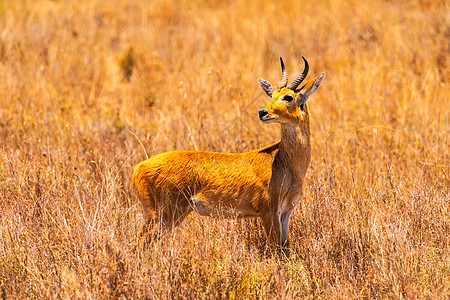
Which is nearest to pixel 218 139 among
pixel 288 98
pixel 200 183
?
pixel 200 183

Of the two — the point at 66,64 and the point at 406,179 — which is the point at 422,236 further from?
the point at 66,64

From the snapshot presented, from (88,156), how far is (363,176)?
11.2 feet

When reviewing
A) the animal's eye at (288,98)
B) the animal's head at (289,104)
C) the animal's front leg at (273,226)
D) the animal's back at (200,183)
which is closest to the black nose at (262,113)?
the animal's head at (289,104)

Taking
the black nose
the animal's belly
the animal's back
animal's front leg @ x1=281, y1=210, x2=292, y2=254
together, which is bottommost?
animal's front leg @ x1=281, y1=210, x2=292, y2=254

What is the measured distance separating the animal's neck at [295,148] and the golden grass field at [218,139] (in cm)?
49

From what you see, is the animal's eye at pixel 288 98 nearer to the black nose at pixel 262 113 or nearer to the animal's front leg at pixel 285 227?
the black nose at pixel 262 113

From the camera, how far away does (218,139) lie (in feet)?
25.5

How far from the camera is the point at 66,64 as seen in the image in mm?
11945

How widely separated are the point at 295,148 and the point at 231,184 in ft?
2.26

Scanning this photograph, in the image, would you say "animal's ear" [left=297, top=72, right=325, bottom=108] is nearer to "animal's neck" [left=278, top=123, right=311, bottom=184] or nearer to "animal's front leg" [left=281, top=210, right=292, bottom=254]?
"animal's neck" [left=278, top=123, right=311, bottom=184]

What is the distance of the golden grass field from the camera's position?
15.0ft

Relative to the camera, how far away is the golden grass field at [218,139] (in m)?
4.57

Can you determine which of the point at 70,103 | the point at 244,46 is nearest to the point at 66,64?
the point at 70,103

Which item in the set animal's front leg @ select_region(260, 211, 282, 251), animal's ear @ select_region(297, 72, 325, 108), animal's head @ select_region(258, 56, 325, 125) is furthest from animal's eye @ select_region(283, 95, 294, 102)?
animal's front leg @ select_region(260, 211, 282, 251)
